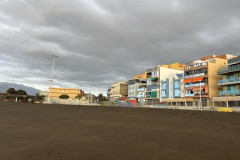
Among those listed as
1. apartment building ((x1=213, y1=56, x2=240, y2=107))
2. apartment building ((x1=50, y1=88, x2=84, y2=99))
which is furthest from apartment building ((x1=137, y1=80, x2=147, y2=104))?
apartment building ((x1=50, y1=88, x2=84, y2=99))

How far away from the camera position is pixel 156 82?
237ft

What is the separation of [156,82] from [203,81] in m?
22.5

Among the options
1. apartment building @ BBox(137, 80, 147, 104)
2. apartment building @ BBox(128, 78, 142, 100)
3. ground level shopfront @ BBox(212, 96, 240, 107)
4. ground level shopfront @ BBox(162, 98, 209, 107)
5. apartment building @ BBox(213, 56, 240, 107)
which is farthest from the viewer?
apartment building @ BBox(128, 78, 142, 100)

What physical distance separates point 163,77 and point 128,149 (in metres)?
67.4

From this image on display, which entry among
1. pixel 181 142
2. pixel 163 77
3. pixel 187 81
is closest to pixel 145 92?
pixel 163 77

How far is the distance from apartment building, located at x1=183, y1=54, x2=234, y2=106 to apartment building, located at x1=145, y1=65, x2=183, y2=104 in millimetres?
13049

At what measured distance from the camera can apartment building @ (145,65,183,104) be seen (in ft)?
228

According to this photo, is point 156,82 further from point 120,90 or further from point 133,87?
point 120,90

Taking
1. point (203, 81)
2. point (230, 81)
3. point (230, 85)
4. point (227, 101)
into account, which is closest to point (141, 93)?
point (203, 81)

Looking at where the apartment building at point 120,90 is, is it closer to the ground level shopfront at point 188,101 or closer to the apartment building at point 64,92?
the ground level shopfront at point 188,101

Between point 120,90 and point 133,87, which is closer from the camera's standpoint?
point 133,87

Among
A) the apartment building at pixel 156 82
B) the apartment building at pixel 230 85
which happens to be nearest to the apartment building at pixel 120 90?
the apartment building at pixel 156 82

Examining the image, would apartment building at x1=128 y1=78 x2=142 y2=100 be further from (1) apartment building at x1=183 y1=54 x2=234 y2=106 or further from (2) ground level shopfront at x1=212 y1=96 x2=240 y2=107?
(2) ground level shopfront at x1=212 y1=96 x2=240 y2=107

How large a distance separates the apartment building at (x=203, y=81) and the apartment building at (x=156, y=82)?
13049mm
